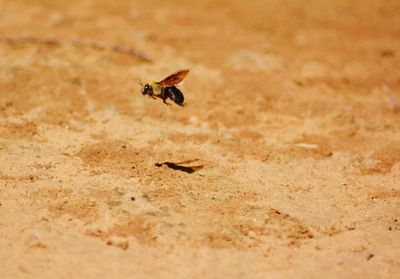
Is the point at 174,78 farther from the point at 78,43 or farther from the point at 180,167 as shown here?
the point at 78,43

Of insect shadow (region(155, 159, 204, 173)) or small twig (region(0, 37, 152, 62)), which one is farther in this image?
small twig (region(0, 37, 152, 62))

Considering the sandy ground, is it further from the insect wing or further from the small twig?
the insect wing

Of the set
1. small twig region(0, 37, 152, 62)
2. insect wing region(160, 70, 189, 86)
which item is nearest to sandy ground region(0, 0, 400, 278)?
small twig region(0, 37, 152, 62)

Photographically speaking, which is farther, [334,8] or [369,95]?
[334,8]

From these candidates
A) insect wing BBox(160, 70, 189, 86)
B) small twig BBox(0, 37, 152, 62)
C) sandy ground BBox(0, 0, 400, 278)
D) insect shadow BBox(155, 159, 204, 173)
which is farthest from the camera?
small twig BBox(0, 37, 152, 62)

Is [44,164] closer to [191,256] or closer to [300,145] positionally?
[191,256]

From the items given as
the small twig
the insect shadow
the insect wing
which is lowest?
the insect shadow

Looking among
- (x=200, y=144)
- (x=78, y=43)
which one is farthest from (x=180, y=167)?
(x=78, y=43)

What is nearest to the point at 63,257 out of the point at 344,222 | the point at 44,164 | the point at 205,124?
the point at 44,164

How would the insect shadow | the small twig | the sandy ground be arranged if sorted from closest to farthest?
1. the sandy ground
2. the insect shadow
3. the small twig
